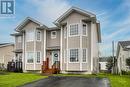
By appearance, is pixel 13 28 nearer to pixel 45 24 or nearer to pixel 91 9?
pixel 45 24

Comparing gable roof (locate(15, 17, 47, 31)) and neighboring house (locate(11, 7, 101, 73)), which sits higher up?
gable roof (locate(15, 17, 47, 31))

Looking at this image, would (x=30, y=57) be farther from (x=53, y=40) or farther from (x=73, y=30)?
(x=73, y=30)

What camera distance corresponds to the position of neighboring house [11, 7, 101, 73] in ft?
95.0

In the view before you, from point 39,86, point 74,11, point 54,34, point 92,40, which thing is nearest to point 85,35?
point 92,40

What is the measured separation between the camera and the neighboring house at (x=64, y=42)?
28969 mm

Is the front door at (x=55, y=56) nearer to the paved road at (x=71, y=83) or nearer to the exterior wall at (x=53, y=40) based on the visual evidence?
the exterior wall at (x=53, y=40)

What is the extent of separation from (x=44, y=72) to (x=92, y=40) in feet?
22.3

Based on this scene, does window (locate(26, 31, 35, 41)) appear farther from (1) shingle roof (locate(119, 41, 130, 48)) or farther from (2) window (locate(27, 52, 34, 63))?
(1) shingle roof (locate(119, 41, 130, 48))

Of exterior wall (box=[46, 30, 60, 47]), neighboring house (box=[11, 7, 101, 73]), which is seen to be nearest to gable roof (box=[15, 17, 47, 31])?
neighboring house (box=[11, 7, 101, 73])

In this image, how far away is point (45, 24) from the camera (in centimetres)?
3412

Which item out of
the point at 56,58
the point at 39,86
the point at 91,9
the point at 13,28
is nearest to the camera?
the point at 39,86

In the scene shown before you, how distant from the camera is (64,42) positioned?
30859mm

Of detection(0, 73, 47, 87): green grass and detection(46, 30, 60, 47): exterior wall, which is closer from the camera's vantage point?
detection(0, 73, 47, 87): green grass

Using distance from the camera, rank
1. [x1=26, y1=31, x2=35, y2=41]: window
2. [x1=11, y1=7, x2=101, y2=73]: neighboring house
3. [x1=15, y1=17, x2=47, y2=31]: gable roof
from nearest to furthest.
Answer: [x1=11, y1=7, x2=101, y2=73]: neighboring house, [x1=15, y1=17, x2=47, y2=31]: gable roof, [x1=26, y1=31, x2=35, y2=41]: window
